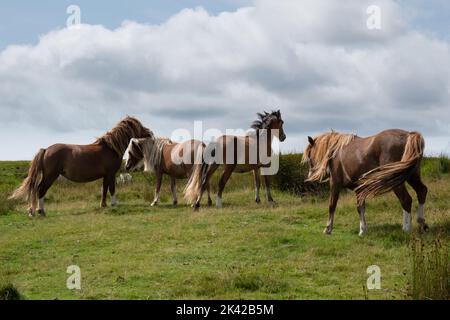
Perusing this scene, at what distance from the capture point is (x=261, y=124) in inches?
651

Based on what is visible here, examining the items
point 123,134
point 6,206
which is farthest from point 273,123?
point 6,206

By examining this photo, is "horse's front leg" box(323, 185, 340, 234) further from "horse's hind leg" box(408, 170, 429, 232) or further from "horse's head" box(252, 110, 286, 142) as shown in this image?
"horse's head" box(252, 110, 286, 142)

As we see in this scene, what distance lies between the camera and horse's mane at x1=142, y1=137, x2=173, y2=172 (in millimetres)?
17750

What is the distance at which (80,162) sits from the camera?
16312mm

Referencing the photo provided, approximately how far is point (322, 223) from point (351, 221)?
0.60 metres

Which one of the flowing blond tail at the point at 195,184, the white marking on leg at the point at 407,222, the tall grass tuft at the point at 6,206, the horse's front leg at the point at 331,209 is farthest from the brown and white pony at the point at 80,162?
the white marking on leg at the point at 407,222

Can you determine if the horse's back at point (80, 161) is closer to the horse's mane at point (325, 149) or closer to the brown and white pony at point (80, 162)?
the brown and white pony at point (80, 162)

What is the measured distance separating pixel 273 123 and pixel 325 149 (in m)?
5.00

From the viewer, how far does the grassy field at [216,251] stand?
7496 mm

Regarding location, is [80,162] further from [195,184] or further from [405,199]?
[405,199]

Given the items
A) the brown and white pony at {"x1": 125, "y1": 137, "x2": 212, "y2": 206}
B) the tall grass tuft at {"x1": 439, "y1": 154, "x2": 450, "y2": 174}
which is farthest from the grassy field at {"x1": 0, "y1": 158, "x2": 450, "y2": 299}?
the tall grass tuft at {"x1": 439, "y1": 154, "x2": 450, "y2": 174}

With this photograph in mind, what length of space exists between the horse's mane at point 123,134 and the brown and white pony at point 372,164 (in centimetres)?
695
